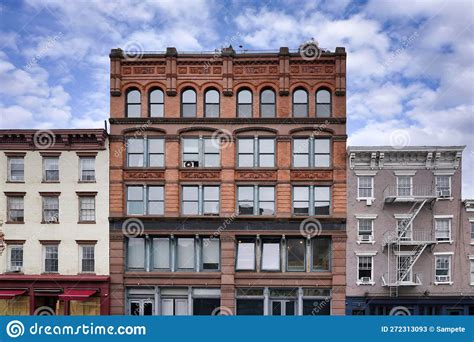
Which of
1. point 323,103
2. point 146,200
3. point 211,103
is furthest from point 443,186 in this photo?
point 146,200

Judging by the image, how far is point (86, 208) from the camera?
23000 millimetres

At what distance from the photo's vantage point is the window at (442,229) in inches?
902

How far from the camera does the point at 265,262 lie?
23000 mm

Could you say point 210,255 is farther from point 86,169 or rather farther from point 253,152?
point 86,169

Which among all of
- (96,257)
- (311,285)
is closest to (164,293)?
(96,257)

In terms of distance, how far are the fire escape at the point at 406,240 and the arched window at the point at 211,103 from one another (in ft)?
35.3

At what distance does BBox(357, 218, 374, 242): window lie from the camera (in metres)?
23.0

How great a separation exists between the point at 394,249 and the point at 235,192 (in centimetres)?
954

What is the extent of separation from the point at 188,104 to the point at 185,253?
858cm

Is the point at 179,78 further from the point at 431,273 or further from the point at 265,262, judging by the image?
the point at 431,273

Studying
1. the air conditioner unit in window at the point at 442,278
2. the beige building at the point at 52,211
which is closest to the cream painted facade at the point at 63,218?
the beige building at the point at 52,211

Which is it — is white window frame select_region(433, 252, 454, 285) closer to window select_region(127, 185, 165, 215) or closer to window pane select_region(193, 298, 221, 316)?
window pane select_region(193, 298, 221, 316)

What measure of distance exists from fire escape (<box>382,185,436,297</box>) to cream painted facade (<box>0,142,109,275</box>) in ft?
52.2

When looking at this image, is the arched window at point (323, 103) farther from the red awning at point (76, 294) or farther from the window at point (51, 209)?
the red awning at point (76, 294)
